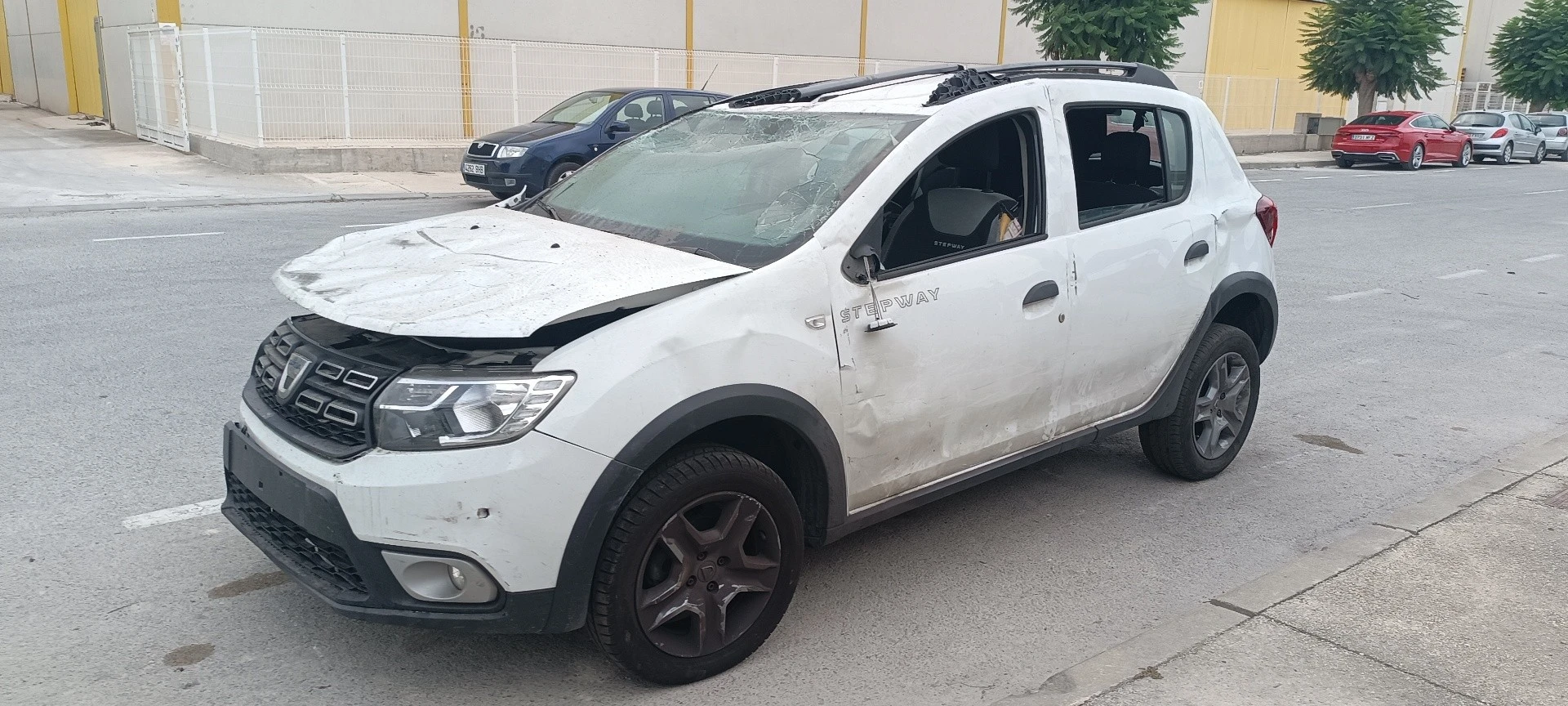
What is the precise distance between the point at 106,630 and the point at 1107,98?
13.1 feet

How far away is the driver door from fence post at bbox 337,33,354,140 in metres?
16.4

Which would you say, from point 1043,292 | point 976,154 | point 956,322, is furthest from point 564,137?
point 956,322

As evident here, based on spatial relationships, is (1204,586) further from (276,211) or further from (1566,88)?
(1566,88)

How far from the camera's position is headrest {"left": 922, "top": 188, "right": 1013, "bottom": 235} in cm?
428

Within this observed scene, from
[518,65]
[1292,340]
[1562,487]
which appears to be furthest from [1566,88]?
[1562,487]

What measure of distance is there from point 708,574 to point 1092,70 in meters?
2.77

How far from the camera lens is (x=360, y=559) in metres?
3.14

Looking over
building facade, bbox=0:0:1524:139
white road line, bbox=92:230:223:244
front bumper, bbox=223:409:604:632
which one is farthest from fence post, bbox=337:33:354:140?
front bumper, bbox=223:409:604:632

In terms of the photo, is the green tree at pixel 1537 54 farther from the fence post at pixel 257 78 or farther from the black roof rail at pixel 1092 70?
the black roof rail at pixel 1092 70

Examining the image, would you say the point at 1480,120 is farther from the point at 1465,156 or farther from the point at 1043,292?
the point at 1043,292

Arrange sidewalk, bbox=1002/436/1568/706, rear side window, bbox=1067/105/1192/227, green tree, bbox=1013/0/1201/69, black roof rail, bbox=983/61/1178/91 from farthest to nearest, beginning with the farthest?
green tree, bbox=1013/0/1201/69, rear side window, bbox=1067/105/1192/227, black roof rail, bbox=983/61/1178/91, sidewalk, bbox=1002/436/1568/706

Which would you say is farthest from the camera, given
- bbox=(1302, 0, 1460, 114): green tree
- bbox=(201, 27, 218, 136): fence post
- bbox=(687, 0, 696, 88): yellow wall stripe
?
bbox=(1302, 0, 1460, 114): green tree

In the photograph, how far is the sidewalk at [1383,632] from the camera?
3.53m

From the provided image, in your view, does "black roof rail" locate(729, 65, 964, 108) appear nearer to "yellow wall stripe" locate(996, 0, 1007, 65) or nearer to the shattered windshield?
the shattered windshield
